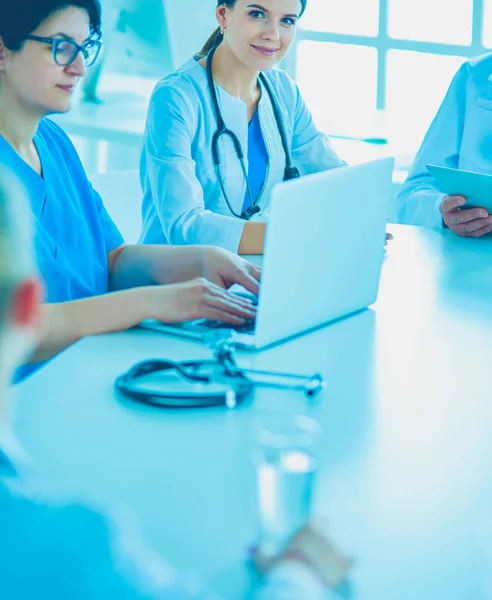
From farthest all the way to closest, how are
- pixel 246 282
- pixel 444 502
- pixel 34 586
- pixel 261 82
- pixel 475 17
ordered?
pixel 475 17, pixel 261 82, pixel 246 282, pixel 444 502, pixel 34 586

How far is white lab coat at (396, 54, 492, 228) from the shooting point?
2385 mm

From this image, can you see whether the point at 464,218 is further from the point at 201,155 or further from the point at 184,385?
the point at 184,385

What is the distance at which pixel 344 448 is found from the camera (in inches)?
42.7

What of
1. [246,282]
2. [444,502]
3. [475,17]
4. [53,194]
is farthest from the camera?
[475,17]

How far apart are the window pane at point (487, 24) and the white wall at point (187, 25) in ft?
3.66

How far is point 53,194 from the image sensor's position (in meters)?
1.71

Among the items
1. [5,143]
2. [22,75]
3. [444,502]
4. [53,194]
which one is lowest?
[444,502]

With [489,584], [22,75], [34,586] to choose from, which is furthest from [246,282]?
[34,586]

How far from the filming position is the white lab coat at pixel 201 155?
1.98m

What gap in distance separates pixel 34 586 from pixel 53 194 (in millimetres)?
1214

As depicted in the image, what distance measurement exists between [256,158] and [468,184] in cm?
56

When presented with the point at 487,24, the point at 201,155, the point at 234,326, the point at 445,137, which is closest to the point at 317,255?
the point at 234,326

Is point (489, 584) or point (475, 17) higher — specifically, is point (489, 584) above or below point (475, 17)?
below

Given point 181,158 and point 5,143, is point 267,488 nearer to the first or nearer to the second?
point 5,143
